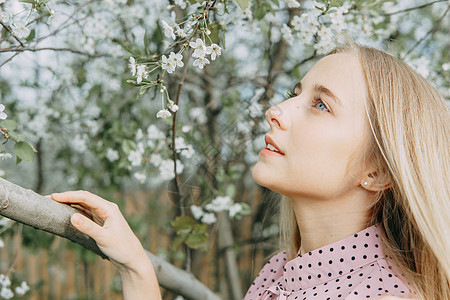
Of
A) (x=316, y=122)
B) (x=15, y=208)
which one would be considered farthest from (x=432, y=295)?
(x=15, y=208)

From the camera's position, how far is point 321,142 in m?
1.17

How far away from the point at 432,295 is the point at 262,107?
107 cm

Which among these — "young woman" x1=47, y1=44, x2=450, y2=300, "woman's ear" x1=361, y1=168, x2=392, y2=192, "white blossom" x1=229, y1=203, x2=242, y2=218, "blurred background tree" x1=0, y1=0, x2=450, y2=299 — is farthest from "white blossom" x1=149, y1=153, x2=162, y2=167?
"woman's ear" x1=361, y1=168, x2=392, y2=192

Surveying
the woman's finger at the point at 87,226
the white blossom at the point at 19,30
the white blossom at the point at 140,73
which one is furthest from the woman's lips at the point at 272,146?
the white blossom at the point at 19,30

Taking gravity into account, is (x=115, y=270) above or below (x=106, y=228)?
above

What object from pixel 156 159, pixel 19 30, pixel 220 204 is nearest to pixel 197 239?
pixel 220 204

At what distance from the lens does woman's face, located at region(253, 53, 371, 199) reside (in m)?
1.18

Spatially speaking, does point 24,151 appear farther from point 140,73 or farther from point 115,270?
point 115,270

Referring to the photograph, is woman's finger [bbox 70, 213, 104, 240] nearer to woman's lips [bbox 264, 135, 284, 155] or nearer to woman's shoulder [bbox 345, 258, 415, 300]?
woman's lips [bbox 264, 135, 284, 155]

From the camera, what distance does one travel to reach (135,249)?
46.4 inches

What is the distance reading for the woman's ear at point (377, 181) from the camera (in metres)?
1.22

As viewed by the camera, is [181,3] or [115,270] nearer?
[181,3]

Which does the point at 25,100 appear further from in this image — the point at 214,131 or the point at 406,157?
the point at 406,157

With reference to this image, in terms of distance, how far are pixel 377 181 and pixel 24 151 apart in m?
0.95
